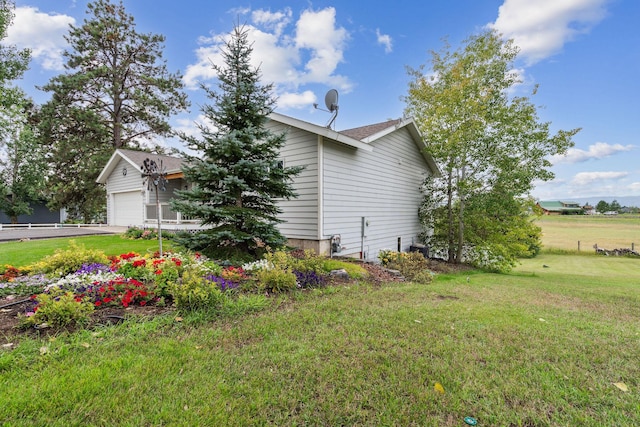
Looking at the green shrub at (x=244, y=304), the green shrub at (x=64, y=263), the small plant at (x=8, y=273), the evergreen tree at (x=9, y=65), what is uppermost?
A: the evergreen tree at (x=9, y=65)

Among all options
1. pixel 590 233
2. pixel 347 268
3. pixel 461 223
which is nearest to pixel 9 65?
pixel 347 268

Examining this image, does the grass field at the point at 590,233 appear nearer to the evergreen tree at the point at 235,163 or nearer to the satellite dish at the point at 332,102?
the satellite dish at the point at 332,102

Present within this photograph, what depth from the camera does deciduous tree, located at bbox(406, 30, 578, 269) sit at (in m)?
10.2

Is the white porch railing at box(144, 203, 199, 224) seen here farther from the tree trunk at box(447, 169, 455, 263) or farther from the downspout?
the tree trunk at box(447, 169, 455, 263)

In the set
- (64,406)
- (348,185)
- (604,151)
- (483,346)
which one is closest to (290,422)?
(64,406)

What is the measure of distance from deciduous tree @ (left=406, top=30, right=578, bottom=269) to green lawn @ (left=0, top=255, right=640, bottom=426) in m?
7.56

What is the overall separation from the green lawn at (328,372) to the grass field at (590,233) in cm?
1663

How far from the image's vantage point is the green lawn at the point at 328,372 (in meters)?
1.95

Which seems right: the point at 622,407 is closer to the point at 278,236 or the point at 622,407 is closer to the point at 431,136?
the point at 278,236

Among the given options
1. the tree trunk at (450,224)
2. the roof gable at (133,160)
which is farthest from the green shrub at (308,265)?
the roof gable at (133,160)

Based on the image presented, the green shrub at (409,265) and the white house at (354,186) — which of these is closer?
the green shrub at (409,265)

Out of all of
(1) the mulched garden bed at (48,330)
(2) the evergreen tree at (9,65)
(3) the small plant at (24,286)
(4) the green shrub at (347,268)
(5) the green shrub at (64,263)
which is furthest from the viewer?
(2) the evergreen tree at (9,65)

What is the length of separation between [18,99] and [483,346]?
20969 mm

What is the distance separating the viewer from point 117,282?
403 centimetres
